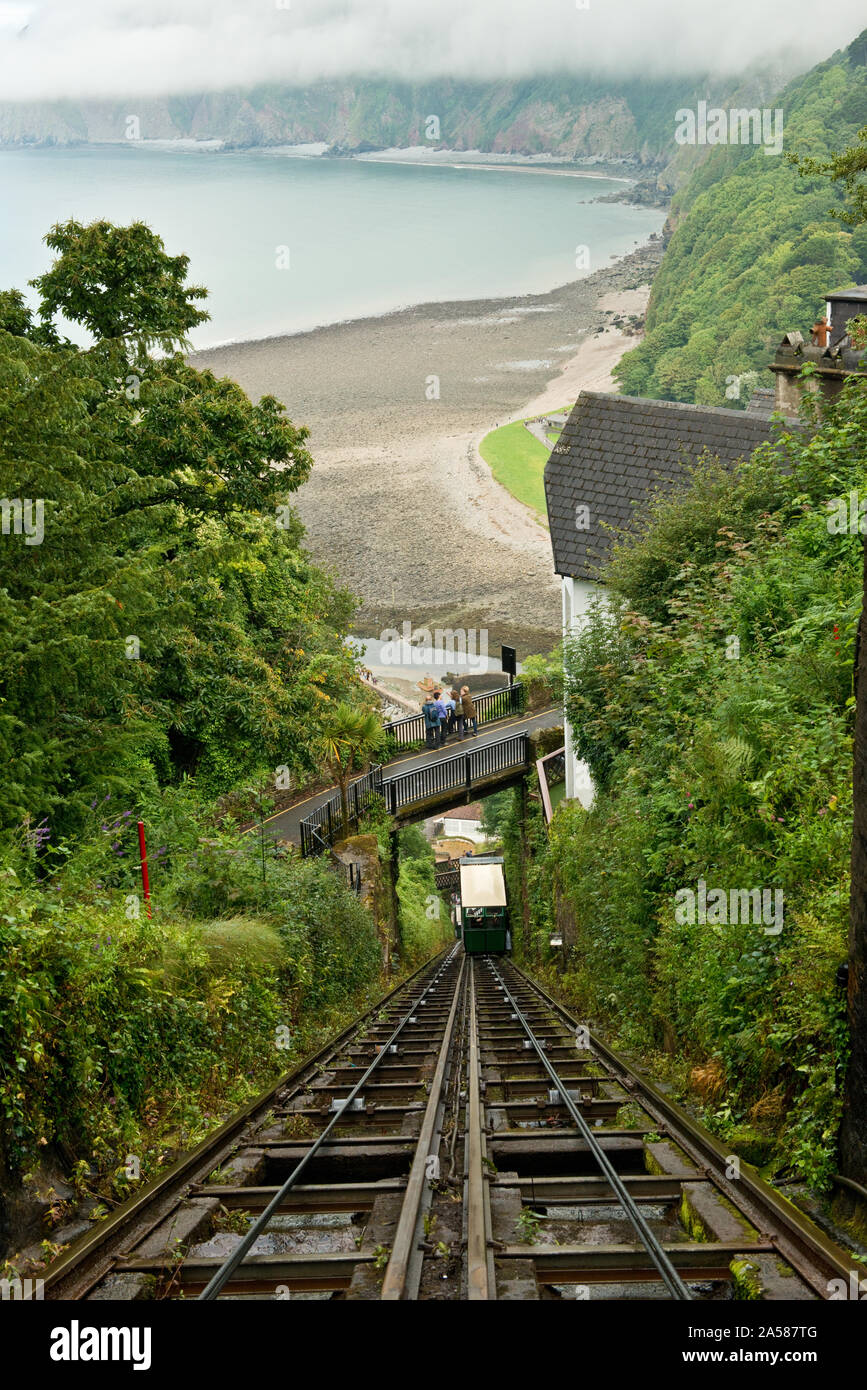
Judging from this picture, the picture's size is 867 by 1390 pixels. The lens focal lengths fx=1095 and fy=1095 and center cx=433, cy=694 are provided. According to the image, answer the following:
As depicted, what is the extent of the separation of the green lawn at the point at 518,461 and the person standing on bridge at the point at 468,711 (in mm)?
29666

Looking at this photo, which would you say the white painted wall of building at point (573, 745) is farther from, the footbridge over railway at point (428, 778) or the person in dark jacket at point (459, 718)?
the person in dark jacket at point (459, 718)

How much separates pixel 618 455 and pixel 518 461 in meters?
41.6

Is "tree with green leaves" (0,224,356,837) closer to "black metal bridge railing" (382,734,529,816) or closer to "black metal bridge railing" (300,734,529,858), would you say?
"black metal bridge railing" (300,734,529,858)

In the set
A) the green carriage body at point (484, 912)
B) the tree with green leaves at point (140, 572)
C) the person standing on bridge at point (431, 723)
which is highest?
the tree with green leaves at point (140, 572)

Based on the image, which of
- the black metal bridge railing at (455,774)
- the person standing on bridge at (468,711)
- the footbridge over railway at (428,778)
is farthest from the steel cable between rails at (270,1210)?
the person standing on bridge at (468,711)

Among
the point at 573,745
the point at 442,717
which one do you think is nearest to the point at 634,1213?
the point at 573,745

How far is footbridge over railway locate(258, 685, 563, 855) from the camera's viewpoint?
24.7 m

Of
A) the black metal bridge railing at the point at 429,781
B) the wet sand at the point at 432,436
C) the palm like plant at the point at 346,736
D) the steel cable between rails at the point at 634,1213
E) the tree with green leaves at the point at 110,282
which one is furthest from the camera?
the wet sand at the point at 432,436

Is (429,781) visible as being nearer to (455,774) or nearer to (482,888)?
(455,774)

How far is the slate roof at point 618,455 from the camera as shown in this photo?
21.6 metres

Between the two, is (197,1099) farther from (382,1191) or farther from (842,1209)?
(842,1209)

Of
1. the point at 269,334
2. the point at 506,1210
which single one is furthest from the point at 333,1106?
the point at 269,334

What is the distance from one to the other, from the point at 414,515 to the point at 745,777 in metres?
50.0

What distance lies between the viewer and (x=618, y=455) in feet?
74.8
